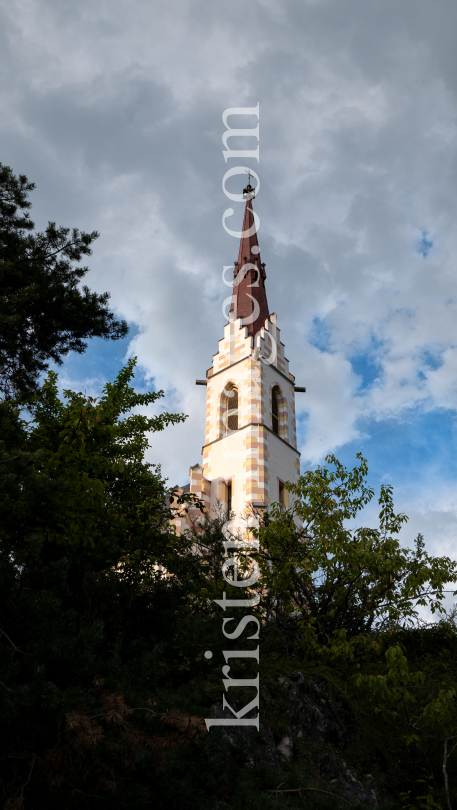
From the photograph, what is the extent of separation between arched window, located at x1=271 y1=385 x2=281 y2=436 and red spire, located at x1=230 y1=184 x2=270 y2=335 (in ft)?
9.24

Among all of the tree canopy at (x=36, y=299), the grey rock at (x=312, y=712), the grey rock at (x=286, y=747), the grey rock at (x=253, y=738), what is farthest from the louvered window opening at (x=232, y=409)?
the grey rock at (x=253, y=738)

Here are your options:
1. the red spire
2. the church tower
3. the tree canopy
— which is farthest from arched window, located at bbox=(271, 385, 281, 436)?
the tree canopy

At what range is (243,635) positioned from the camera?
7.04 m

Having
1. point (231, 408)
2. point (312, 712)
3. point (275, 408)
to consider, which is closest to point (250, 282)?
point (275, 408)

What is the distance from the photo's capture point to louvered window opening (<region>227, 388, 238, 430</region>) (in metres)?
21.7

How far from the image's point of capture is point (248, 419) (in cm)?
2062

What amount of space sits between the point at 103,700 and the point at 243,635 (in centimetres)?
318

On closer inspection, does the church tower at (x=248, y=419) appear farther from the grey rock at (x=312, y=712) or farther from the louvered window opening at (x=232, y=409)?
the grey rock at (x=312, y=712)

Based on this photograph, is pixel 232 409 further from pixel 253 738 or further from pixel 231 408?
pixel 253 738

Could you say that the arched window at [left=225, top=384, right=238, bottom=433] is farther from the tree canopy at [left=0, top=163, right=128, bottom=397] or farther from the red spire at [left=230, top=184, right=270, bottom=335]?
the tree canopy at [left=0, top=163, right=128, bottom=397]

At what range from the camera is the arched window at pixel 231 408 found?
71.1ft

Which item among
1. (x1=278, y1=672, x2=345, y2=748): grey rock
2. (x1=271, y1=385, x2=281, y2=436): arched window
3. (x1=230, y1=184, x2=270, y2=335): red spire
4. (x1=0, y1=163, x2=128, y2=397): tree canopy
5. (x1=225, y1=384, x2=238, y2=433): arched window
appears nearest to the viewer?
(x1=278, y1=672, x2=345, y2=748): grey rock

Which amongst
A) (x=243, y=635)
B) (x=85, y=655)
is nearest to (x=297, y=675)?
(x=243, y=635)

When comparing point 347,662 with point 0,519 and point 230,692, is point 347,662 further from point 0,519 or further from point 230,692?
point 0,519
